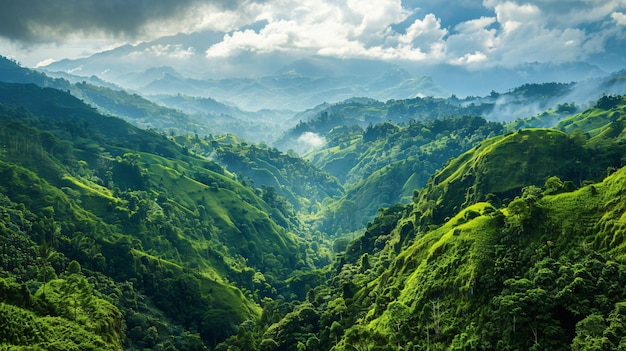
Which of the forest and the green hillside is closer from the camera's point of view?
the green hillside

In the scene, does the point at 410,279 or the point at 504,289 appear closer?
the point at 504,289

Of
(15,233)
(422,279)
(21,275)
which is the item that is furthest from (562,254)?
(15,233)

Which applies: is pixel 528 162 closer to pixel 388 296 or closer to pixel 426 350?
pixel 388 296

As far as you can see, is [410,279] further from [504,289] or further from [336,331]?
[504,289]

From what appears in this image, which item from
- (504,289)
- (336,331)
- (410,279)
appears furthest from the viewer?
(336,331)

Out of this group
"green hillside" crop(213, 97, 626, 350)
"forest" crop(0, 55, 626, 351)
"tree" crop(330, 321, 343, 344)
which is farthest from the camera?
"tree" crop(330, 321, 343, 344)

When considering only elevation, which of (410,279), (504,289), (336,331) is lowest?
(336,331)

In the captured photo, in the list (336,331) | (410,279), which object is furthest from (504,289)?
(336,331)

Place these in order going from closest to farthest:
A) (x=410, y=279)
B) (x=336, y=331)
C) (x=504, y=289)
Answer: (x=504, y=289), (x=410, y=279), (x=336, y=331)

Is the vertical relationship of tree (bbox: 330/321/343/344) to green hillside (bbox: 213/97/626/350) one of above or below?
below

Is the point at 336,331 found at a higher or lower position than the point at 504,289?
lower

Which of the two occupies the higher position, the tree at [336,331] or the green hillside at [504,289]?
the green hillside at [504,289]

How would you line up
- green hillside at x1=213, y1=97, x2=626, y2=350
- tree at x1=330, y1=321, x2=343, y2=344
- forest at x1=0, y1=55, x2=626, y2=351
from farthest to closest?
tree at x1=330, y1=321, x2=343, y2=344 < forest at x1=0, y1=55, x2=626, y2=351 < green hillside at x1=213, y1=97, x2=626, y2=350
